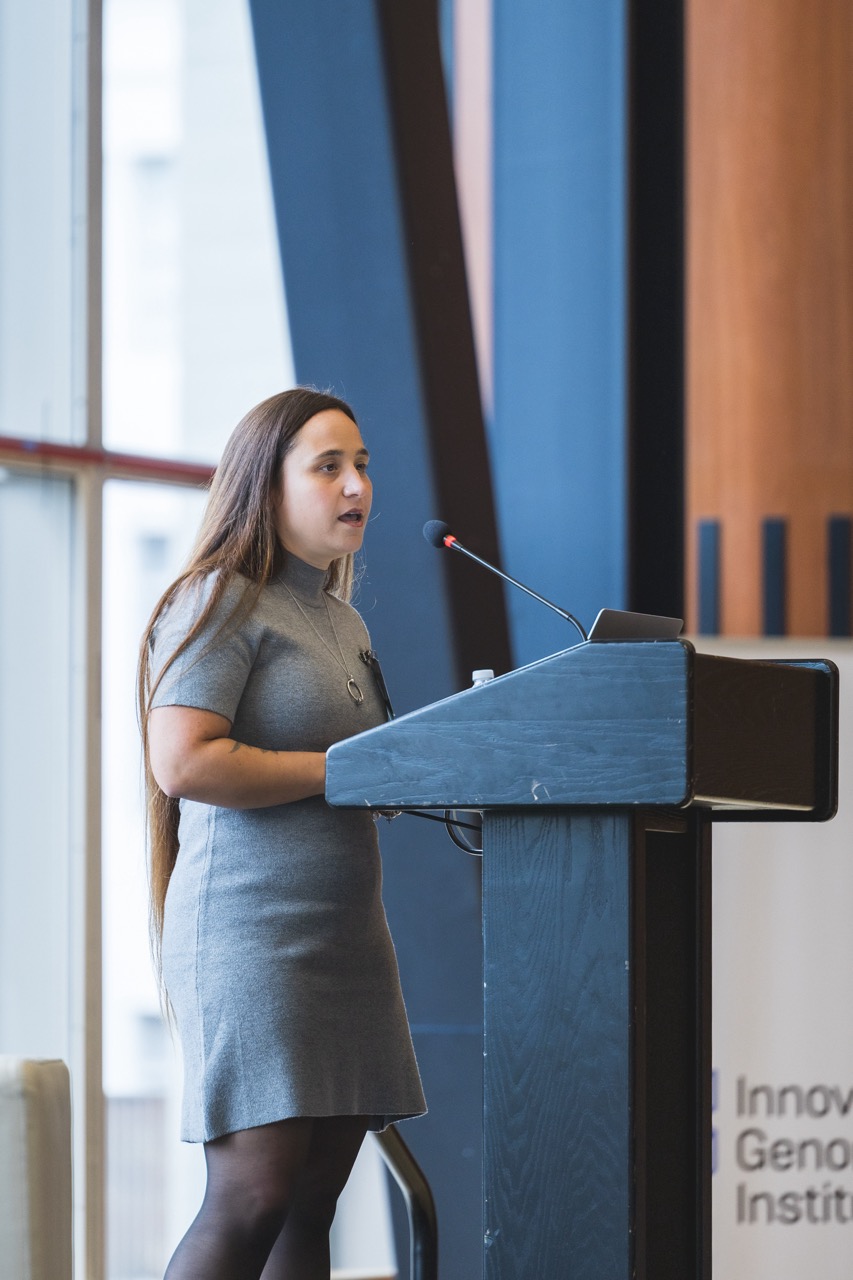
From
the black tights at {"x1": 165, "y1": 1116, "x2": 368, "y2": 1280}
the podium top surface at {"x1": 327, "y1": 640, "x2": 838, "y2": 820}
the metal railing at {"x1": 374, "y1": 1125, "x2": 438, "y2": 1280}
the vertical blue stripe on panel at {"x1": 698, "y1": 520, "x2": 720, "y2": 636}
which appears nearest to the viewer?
the podium top surface at {"x1": 327, "y1": 640, "x2": 838, "y2": 820}

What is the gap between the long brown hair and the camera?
1.85 m

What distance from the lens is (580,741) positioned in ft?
4.83

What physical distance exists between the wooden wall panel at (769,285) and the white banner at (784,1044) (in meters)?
1.13

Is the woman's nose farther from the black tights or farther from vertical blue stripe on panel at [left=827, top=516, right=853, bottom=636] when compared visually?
vertical blue stripe on panel at [left=827, top=516, right=853, bottom=636]

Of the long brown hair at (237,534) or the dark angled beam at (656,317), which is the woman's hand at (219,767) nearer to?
the long brown hair at (237,534)

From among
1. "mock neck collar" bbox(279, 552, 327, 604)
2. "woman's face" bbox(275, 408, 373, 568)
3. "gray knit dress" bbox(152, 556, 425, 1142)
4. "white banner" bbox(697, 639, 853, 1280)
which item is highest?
"woman's face" bbox(275, 408, 373, 568)

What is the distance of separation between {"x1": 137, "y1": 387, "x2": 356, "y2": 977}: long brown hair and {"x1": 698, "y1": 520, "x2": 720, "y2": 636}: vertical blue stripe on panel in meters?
2.70

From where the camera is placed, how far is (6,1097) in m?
1.85

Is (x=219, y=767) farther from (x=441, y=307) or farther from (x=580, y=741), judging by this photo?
(x=441, y=307)

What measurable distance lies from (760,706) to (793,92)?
11.5 ft

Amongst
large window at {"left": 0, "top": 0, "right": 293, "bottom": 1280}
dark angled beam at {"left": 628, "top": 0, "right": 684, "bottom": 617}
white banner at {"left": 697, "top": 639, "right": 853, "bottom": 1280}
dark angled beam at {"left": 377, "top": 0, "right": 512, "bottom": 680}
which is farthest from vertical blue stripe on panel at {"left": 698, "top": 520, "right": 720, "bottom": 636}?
large window at {"left": 0, "top": 0, "right": 293, "bottom": 1280}

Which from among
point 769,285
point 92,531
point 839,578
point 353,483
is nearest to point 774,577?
point 839,578

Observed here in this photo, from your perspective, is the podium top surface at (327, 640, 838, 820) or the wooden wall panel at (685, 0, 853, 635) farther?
the wooden wall panel at (685, 0, 853, 635)

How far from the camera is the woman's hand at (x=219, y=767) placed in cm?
170
